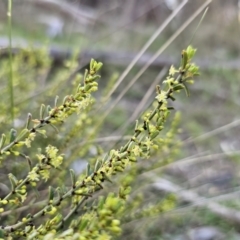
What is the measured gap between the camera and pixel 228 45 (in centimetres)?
360

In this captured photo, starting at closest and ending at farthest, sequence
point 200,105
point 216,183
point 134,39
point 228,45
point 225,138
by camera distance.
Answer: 1. point 216,183
2. point 225,138
3. point 200,105
4. point 228,45
5. point 134,39

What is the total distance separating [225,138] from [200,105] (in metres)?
0.47

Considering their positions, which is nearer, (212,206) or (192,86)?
(212,206)

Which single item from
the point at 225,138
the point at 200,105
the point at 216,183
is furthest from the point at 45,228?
the point at 200,105

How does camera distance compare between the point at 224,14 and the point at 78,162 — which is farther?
the point at 224,14

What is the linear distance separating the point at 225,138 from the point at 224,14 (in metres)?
2.28

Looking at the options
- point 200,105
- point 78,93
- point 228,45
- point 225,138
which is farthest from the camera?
point 228,45

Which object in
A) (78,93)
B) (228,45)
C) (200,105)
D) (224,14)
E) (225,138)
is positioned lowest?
(78,93)

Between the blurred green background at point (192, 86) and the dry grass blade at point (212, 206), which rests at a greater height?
the blurred green background at point (192, 86)

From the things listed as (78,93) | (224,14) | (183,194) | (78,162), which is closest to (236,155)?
(183,194)

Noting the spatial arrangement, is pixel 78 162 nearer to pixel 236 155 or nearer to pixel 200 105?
pixel 236 155

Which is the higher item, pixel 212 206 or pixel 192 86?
pixel 192 86

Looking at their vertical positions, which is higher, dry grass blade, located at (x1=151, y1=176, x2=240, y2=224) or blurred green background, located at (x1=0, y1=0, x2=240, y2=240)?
blurred green background, located at (x1=0, y1=0, x2=240, y2=240)

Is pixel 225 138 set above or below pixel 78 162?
above
